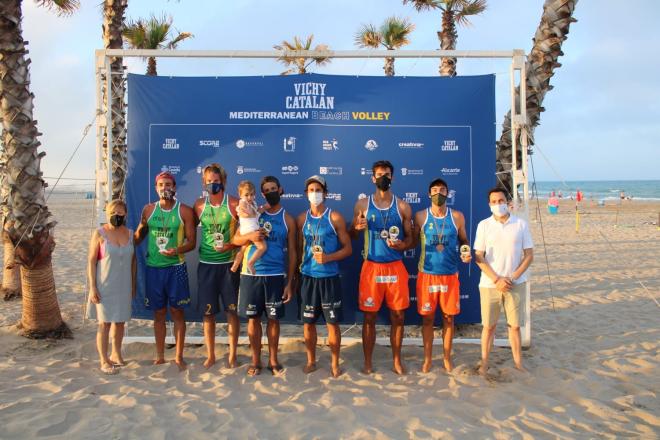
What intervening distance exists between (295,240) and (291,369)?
50.9 inches

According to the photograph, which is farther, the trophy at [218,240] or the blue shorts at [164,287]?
the blue shorts at [164,287]

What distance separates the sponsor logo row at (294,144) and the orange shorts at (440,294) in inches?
63.0

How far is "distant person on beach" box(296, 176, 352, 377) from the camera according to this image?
14.8ft

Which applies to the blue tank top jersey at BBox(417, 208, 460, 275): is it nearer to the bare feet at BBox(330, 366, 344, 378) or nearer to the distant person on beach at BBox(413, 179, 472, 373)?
the distant person on beach at BBox(413, 179, 472, 373)

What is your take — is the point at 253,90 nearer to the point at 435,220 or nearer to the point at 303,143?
the point at 303,143

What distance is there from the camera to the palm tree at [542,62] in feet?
19.6

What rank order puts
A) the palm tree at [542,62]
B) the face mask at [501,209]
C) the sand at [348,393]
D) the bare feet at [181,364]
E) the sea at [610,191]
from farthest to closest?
the sea at [610,191]
the palm tree at [542,62]
the bare feet at [181,364]
the face mask at [501,209]
the sand at [348,393]

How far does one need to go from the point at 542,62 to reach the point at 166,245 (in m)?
4.99

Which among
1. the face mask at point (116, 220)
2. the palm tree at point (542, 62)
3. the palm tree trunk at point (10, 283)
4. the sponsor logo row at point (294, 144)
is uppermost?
the palm tree at point (542, 62)

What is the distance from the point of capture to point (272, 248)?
4.55 meters

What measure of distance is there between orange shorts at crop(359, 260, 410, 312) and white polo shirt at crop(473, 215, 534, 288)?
817 mm

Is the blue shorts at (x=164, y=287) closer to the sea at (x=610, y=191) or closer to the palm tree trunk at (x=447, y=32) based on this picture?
the palm tree trunk at (x=447, y=32)

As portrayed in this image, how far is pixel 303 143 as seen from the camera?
5453 mm

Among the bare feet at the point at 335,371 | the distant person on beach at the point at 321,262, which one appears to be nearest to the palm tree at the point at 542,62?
the distant person on beach at the point at 321,262
